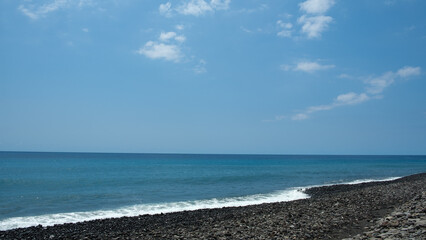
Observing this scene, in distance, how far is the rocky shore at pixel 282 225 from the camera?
30.9 feet

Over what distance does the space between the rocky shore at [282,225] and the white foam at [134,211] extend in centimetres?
252

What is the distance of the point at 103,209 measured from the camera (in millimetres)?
20062

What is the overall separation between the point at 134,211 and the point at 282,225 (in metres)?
11.1

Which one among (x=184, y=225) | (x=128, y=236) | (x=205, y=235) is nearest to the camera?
(x=205, y=235)

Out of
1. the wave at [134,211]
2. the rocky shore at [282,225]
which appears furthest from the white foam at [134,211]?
the rocky shore at [282,225]

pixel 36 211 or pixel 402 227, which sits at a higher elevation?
pixel 402 227

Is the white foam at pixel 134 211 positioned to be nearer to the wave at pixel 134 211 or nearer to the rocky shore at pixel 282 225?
the wave at pixel 134 211

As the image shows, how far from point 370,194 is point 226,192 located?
12756mm

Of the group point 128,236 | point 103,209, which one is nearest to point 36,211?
point 103,209

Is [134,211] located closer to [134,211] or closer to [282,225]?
[134,211]

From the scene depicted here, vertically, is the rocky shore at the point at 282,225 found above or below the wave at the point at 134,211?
above

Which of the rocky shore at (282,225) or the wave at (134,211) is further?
the wave at (134,211)

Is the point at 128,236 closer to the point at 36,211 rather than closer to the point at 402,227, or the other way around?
the point at 402,227

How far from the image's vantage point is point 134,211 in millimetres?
19125
